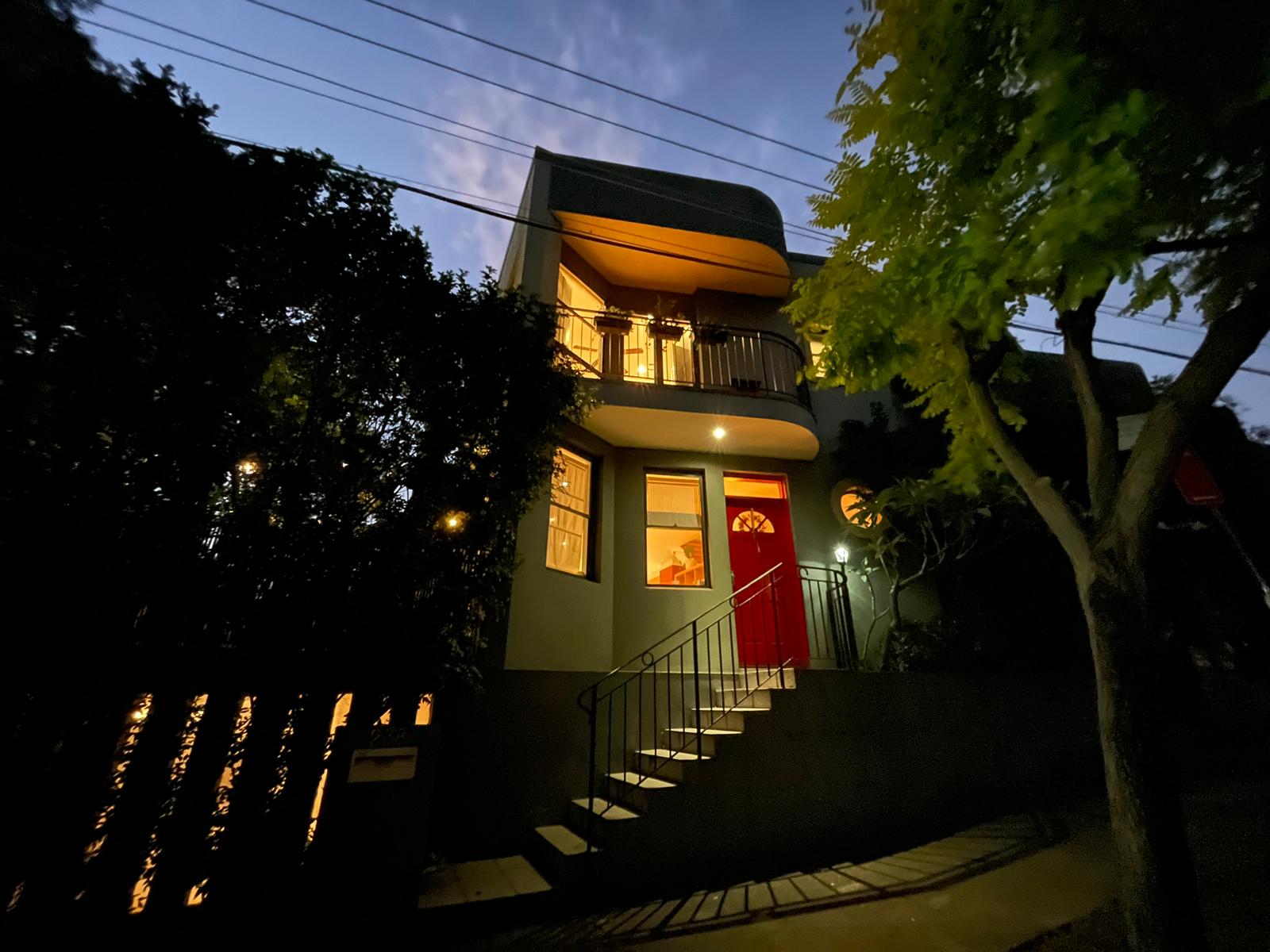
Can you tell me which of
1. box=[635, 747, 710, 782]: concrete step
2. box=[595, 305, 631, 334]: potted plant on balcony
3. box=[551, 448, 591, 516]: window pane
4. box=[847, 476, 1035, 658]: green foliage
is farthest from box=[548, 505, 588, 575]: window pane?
box=[847, 476, 1035, 658]: green foliage

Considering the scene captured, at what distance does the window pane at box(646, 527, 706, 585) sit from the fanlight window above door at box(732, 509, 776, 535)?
79cm

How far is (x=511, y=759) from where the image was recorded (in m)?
4.79

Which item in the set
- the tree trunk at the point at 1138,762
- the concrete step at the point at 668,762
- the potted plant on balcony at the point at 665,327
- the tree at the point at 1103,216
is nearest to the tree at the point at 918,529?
the tree at the point at 1103,216

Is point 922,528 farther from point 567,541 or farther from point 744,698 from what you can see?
point 567,541

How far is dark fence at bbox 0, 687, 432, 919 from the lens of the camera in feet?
7.55

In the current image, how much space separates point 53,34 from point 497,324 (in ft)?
9.06

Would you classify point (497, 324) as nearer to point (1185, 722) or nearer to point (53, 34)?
point (53, 34)

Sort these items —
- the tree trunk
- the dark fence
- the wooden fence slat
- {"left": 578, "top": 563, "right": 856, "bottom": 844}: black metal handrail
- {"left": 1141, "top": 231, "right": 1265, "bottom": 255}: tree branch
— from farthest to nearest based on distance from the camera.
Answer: {"left": 578, "top": 563, "right": 856, "bottom": 844}: black metal handrail → {"left": 1141, "top": 231, "right": 1265, "bottom": 255}: tree branch → the wooden fence slat → the tree trunk → the dark fence

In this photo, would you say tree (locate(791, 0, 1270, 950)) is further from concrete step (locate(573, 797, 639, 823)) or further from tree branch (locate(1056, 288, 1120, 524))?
concrete step (locate(573, 797, 639, 823))

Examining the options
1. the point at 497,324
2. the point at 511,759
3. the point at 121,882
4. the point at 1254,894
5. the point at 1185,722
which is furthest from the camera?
the point at 1185,722

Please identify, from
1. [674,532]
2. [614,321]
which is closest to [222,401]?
[614,321]

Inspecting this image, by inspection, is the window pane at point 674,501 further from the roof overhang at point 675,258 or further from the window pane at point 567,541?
the roof overhang at point 675,258

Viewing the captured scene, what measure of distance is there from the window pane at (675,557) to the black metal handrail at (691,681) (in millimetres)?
694

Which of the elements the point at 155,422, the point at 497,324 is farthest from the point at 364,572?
the point at 497,324
